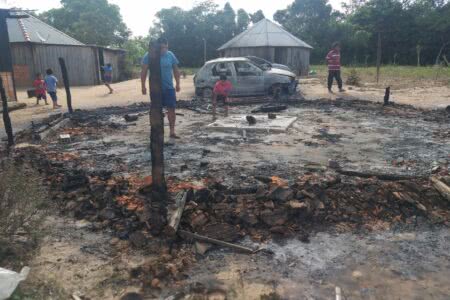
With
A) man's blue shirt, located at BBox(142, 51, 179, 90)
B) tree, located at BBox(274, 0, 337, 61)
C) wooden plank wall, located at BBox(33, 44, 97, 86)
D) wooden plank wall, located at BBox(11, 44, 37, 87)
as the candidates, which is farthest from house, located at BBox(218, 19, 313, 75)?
man's blue shirt, located at BBox(142, 51, 179, 90)

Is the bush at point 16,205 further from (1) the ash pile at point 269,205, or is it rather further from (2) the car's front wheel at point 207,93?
(2) the car's front wheel at point 207,93

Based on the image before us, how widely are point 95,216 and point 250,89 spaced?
10.1 metres

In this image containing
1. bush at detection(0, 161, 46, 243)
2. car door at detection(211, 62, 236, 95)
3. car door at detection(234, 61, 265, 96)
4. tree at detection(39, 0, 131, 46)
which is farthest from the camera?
tree at detection(39, 0, 131, 46)

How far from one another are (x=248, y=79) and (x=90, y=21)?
103 feet

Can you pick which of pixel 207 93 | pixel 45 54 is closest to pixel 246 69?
pixel 207 93

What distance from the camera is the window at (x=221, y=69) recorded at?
13797 mm

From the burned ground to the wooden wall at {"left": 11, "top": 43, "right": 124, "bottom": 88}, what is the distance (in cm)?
1615

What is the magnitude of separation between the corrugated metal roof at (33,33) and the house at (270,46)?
10.8 meters

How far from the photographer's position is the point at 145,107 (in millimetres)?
12977

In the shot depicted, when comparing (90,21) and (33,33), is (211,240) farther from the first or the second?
(90,21)

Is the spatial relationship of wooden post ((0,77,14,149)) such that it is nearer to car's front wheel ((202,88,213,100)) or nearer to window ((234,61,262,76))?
car's front wheel ((202,88,213,100))

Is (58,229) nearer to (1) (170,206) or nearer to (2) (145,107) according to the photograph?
(1) (170,206)

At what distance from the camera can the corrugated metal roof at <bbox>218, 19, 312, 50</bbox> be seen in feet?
83.7

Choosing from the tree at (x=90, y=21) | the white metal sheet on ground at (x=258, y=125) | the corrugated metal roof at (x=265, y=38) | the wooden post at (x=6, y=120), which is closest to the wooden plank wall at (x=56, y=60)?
the corrugated metal roof at (x=265, y=38)
